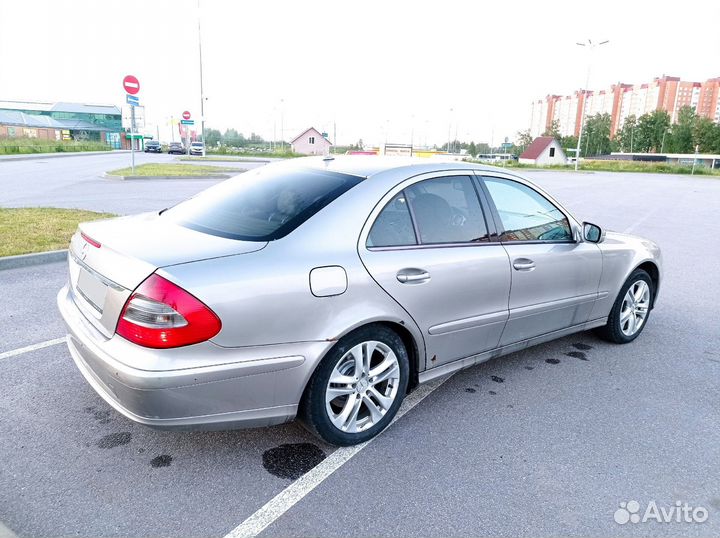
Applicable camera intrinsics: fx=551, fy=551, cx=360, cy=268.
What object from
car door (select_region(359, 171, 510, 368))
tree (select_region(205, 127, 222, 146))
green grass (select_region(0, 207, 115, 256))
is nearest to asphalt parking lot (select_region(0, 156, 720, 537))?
car door (select_region(359, 171, 510, 368))

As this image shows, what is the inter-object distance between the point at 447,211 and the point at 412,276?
608 millimetres

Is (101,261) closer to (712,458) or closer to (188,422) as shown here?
(188,422)

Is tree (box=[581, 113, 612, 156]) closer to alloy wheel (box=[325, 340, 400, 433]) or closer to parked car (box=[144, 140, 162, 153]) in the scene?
parked car (box=[144, 140, 162, 153])

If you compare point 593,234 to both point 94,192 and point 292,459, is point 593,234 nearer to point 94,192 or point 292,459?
point 292,459

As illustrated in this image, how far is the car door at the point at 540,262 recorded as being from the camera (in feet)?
12.2

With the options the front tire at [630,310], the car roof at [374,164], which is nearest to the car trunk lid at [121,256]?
the car roof at [374,164]

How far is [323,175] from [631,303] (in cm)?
307

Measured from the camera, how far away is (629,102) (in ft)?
416

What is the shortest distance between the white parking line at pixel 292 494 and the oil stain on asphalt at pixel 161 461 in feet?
2.10

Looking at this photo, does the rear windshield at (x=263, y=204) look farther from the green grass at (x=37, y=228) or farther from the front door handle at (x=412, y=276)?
the green grass at (x=37, y=228)


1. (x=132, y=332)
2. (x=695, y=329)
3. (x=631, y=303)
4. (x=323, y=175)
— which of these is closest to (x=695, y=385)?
(x=631, y=303)

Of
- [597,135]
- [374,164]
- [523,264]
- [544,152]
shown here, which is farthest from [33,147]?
[597,135]

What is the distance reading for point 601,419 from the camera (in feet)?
11.3

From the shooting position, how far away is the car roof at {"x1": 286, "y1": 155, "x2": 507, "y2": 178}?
11.0ft
